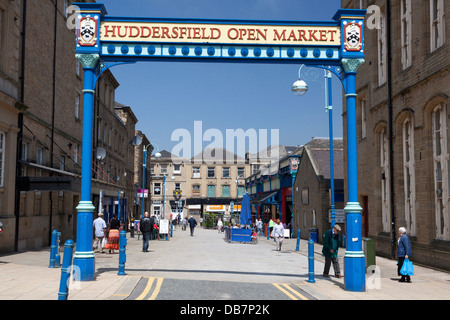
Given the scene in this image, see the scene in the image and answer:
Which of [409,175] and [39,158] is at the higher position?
[39,158]

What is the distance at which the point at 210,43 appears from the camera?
11.4m

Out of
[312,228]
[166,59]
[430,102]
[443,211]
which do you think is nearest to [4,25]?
[166,59]

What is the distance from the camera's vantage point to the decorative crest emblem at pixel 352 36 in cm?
1128

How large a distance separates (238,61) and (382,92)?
9863mm

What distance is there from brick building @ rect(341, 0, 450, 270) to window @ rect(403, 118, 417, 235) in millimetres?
36

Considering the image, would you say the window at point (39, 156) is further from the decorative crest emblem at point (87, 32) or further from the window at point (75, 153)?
the decorative crest emblem at point (87, 32)

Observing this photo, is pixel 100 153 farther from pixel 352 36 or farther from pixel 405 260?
pixel 405 260

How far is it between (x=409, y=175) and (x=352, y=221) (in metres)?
7.76

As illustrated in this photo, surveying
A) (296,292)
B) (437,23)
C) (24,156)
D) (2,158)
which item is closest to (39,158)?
(24,156)

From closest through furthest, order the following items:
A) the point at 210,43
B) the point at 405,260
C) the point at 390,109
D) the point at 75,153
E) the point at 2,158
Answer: the point at 210,43 → the point at 405,260 → the point at 2,158 → the point at 390,109 → the point at 75,153

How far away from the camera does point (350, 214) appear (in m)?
10.6

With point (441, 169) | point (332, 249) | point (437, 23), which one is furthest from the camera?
point (437, 23)

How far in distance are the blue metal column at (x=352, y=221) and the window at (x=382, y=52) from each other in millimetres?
8913

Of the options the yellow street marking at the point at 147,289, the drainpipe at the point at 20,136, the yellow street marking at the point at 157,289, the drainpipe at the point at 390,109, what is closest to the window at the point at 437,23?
the drainpipe at the point at 390,109
